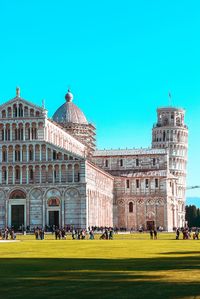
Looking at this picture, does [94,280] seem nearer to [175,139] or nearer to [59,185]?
[59,185]

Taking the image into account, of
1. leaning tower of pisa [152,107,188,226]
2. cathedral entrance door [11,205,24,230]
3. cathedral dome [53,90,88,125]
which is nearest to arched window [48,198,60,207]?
cathedral entrance door [11,205,24,230]

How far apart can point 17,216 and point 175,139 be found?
58.7 meters

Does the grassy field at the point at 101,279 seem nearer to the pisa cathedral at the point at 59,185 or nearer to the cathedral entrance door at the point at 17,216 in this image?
the pisa cathedral at the point at 59,185

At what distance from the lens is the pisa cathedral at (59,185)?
98.1 meters

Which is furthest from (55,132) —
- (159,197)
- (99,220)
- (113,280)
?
(113,280)

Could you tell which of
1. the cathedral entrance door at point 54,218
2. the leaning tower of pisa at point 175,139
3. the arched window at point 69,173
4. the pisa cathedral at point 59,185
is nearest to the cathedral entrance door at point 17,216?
the pisa cathedral at point 59,185

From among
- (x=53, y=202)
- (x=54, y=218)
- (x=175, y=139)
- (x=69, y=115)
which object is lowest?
(x=54, y=218)

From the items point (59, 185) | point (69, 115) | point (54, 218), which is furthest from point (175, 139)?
point (54, 218)

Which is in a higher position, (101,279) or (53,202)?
(53,202)

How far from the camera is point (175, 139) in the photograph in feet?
490

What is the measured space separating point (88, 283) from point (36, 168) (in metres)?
79.0

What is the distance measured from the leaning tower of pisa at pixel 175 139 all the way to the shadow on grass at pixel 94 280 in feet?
386

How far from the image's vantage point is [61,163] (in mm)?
97812

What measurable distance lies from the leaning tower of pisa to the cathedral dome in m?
22.1
